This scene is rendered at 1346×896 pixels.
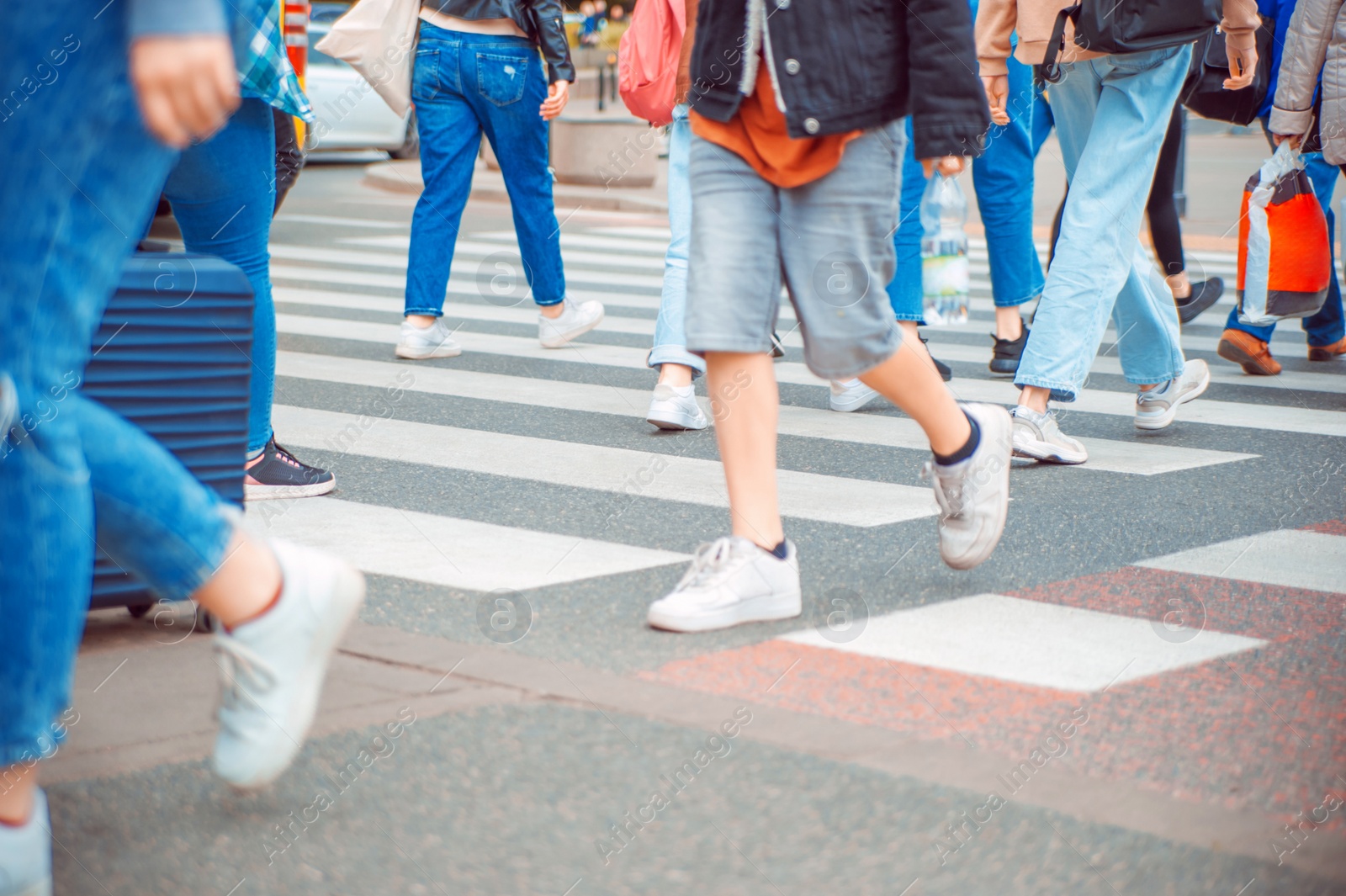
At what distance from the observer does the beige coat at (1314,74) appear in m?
5.58

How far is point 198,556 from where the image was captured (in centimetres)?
207

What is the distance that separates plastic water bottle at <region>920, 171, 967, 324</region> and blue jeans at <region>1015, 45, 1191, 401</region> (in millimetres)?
1522

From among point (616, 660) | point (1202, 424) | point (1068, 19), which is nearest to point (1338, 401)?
point (1202, 424)

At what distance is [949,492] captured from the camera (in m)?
3.39

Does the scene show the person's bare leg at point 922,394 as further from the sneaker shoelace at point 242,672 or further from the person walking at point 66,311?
the person walking at point 66,311

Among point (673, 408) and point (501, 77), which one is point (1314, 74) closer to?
→ point (673, 408)

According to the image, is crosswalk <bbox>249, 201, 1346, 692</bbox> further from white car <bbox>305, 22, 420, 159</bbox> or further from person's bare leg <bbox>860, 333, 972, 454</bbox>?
white car <bbox>305, 22, 420, 159</bbox>

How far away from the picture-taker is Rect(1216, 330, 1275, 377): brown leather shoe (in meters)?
6.45

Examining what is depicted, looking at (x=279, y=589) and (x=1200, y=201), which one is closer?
(x=279, y=589)

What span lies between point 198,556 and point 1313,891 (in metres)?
1.44

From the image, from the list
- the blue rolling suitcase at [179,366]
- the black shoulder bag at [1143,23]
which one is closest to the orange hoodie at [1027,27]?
the black shoulder bag at [1143,23]

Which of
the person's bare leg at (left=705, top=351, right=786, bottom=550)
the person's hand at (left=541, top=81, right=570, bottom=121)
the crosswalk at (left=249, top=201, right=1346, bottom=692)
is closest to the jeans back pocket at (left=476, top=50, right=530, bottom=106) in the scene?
the person's hand at (left=541, top=81, right=570, bottom=121)

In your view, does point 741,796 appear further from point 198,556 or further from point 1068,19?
point 1068,19

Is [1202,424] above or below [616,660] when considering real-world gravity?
below
